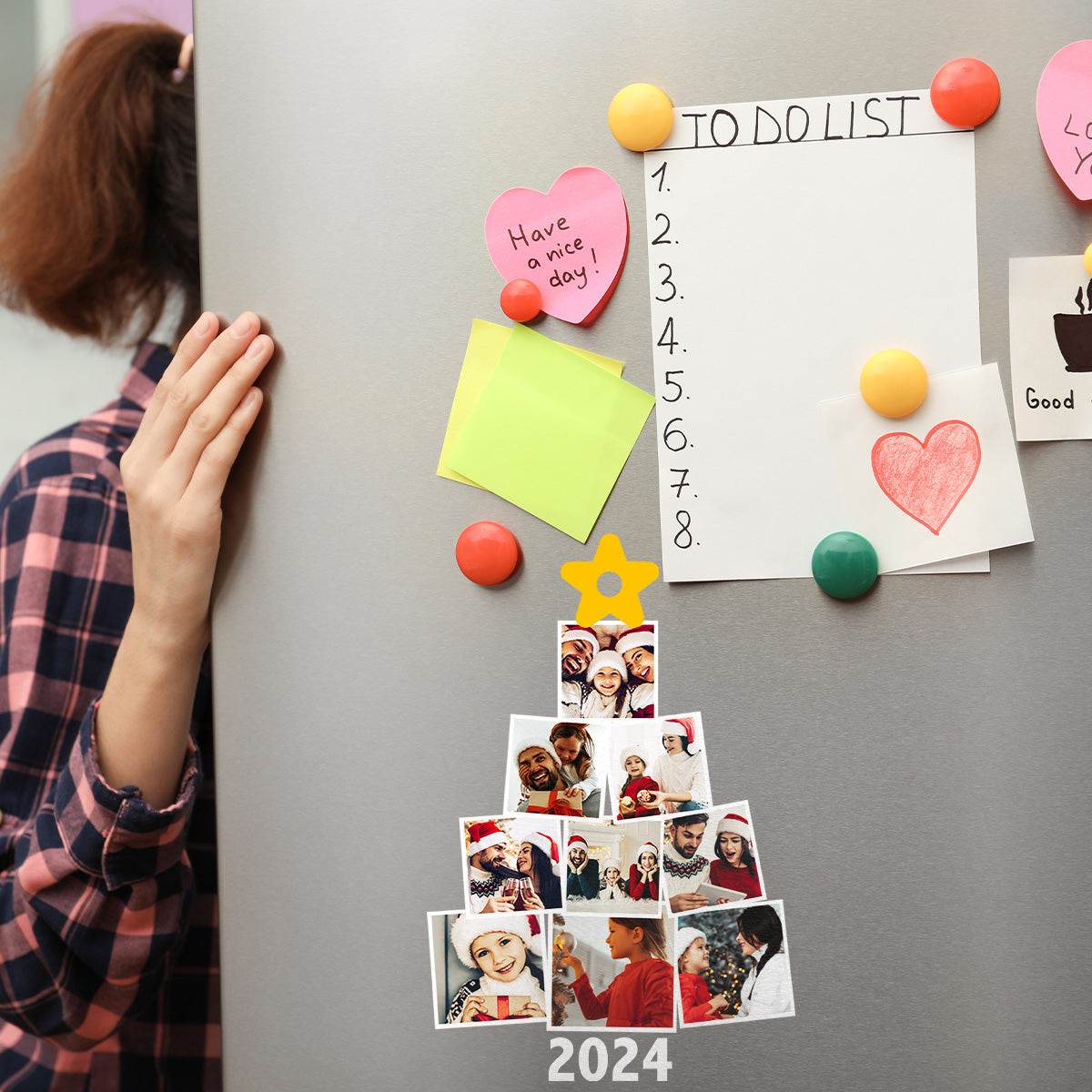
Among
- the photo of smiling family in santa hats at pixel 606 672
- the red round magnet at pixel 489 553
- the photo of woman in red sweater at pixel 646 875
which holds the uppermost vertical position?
the red round magnet at pixel 489 553

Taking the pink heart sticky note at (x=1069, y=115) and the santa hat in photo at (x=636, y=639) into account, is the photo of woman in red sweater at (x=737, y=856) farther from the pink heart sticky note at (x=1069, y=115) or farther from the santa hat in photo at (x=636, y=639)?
the pink heart sticky note at (x=1069, y=115)

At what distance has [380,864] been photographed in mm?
519

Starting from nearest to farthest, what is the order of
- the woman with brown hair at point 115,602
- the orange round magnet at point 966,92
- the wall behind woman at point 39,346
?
1. the orange round magnet at point 966,92
2. the woman with brown hair at point 115,602
3. the wall behind woman at point 39,346

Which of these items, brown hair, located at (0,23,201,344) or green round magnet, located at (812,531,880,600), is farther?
brown hair, located at (0,23,201,344)

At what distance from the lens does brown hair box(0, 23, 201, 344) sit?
2.61ft

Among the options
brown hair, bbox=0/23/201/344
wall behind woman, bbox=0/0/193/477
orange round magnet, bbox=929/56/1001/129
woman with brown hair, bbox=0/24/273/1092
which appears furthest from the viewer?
wall behind woman, bbox=0/0/193/477

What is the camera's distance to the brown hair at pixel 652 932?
0.50m

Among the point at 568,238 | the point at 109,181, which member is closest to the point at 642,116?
the point at 568,238

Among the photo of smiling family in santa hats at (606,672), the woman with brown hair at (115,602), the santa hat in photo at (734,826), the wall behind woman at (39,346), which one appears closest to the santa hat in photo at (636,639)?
the photo of smiling family in santa hats at (606,672)

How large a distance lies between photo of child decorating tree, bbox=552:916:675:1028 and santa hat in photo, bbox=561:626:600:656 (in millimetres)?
151

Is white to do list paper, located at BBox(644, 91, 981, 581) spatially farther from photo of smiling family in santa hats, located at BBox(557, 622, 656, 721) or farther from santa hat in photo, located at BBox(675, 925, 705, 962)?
santa hat in photo, located at BBox(675, 925, 705, 962)

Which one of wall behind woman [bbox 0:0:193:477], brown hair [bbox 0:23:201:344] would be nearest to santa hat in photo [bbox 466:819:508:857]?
brown hair [bbox 0:23:201:344]

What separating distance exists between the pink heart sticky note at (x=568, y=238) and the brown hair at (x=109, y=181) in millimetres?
418

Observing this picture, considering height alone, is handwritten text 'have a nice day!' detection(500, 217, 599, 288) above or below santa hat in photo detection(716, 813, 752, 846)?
above
